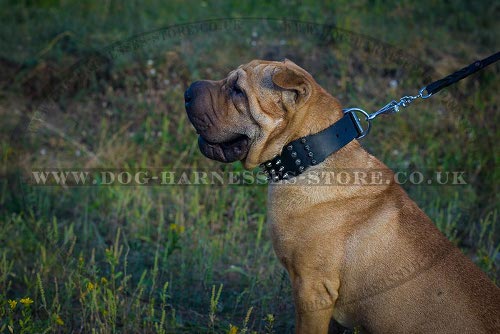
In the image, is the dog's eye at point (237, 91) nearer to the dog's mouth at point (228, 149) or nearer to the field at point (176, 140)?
the dog's mouth at point (228, 149)

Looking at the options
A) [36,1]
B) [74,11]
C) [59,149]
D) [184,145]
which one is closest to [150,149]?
[184,145]

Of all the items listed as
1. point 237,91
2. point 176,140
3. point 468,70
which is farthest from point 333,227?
point 176,140

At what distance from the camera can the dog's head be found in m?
3.77

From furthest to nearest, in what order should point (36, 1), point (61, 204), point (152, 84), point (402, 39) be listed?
1. point (36, 1)
2. point (402, 39)
3. point (152, 84)
4. point (61, 204)

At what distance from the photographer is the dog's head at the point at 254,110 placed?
377 centimetres

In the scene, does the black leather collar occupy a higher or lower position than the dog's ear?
lower

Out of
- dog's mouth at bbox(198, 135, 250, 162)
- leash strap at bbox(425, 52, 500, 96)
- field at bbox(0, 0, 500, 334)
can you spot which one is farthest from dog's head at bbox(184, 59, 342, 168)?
field at bbox(0, 0, 500, 334)

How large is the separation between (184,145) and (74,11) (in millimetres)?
3402

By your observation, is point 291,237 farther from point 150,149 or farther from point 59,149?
point 59,149

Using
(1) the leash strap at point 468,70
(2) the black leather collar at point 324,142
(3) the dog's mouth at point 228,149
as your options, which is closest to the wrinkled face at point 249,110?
(3) the dog's mouth at point 228,149

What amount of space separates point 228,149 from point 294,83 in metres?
0.64

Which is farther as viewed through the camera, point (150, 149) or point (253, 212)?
point (150, 149)

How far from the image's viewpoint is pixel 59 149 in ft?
22.8

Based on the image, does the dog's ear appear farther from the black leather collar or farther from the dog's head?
the black leather collar
